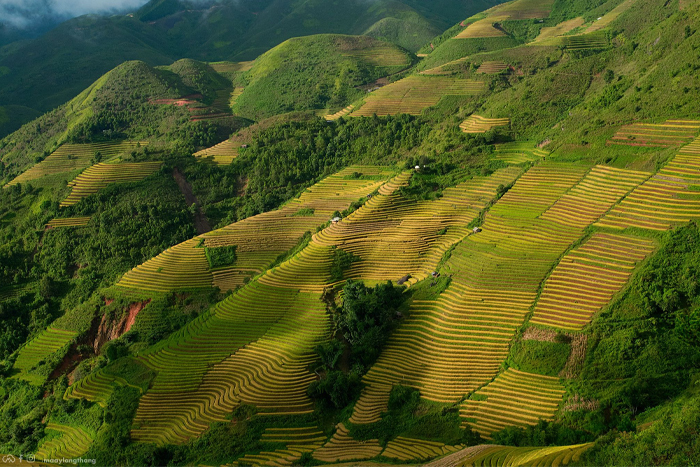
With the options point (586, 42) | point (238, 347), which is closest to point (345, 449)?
point (238, 347)

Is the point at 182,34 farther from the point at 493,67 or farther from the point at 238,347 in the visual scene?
the point at 238,347

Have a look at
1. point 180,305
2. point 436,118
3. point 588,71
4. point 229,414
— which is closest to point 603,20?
point 588,71

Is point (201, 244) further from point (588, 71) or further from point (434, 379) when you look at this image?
point (588, 71)

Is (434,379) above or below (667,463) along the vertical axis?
below

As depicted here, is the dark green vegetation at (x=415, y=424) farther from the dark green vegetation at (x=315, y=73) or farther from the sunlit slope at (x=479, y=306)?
the dark green vegetation at (x=315, y=73)

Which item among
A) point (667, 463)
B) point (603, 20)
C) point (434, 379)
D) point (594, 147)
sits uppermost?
point (603, 20)
